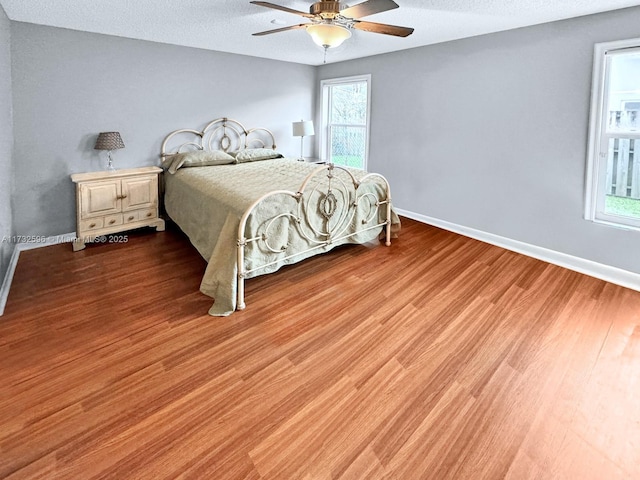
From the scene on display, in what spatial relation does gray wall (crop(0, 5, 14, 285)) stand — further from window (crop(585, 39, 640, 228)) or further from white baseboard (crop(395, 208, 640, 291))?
window (crop(585, 39, 640, 228))

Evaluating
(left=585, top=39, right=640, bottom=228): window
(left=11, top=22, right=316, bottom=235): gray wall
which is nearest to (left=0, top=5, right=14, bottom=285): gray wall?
(left=11, top=22, right=316, bottom=235): gray wall

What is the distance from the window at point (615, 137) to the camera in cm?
311

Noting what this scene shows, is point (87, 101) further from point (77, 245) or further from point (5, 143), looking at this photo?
point (77, 245)

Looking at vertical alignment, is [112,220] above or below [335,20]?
below

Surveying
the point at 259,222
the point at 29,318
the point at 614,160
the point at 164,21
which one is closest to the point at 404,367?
the point at 259,222

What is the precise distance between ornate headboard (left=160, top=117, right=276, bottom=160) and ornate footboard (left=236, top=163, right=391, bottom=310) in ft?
7.06

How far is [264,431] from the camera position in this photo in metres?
1.67

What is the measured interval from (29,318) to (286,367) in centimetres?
188

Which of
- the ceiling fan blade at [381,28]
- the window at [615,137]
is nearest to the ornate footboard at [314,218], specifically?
the ceiling fan blade at [381,28]

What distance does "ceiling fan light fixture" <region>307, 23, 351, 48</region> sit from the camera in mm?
2725

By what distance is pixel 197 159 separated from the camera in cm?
452

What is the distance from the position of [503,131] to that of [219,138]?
3658 millimetres

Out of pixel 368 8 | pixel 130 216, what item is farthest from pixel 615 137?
pixel 130 216

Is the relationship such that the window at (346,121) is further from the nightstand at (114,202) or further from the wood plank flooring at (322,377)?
the wood plank flooring at (322,377)
